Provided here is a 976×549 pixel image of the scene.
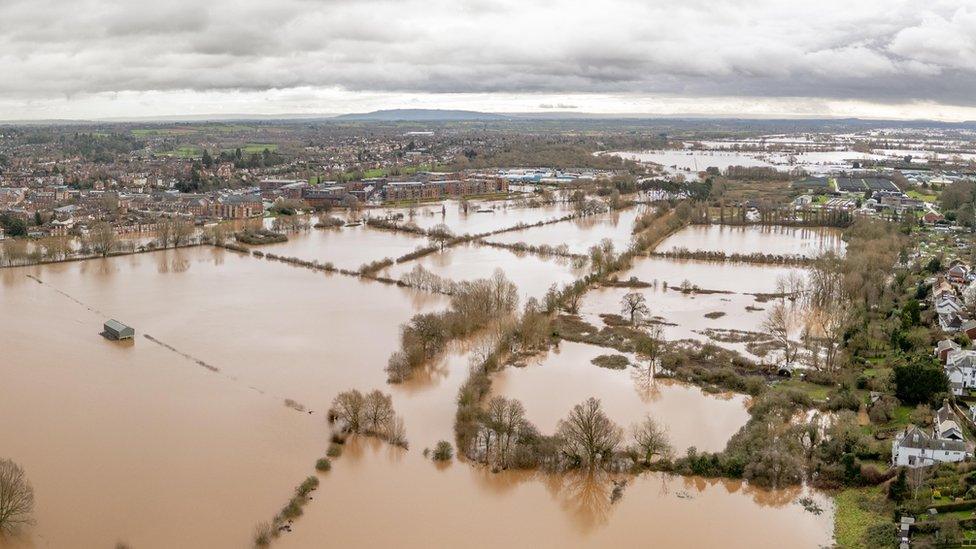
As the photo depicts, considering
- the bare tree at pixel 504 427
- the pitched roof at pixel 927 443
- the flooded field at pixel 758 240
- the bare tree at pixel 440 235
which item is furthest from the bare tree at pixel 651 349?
the bare tree at pixel 440 235

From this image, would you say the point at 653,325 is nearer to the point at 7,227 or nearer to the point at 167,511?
the point at 167,511

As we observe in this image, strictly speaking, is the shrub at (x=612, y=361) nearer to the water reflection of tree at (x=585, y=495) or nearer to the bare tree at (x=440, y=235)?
the water reflection of tree at (x=585, y=495)

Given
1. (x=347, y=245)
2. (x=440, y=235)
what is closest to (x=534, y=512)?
(x=347, y=245)

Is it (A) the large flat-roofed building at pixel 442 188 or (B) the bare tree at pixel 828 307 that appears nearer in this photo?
(B) the bare tree at pixel 828 307

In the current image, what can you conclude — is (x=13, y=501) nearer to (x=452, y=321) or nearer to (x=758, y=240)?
(x=452, y=321)

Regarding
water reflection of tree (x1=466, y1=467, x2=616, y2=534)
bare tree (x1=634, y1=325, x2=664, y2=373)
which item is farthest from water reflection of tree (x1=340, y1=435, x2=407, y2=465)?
bare tree (x1=634, y1=325, x2=664, y2=373)

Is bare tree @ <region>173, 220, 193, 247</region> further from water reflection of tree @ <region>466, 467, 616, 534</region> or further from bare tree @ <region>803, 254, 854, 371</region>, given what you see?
bare tree @ <region>803, 254, 854, 371</region>

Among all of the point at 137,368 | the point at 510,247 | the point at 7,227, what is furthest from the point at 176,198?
the point at 137,368

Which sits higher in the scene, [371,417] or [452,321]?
[452,321]
